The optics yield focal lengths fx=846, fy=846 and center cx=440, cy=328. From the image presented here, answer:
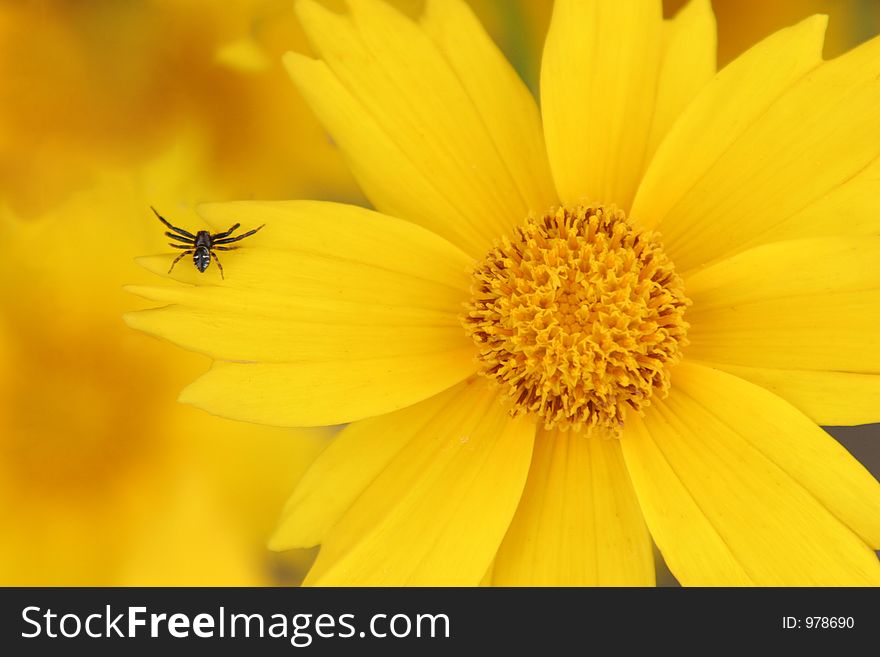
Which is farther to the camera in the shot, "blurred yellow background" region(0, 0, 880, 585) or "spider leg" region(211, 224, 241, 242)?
"blurred yellow background" region(0, 0, 880, 585)

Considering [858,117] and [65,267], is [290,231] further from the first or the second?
[858,117]

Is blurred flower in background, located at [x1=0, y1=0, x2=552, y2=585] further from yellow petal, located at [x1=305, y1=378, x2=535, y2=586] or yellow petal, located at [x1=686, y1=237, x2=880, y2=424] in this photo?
yellow petal, located at [x1=686, y1=237, x2=880, y2=424]

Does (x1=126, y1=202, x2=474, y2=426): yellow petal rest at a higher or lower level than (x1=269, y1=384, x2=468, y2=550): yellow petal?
higher

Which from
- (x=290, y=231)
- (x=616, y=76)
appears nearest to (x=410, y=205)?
(x=290, y=231)

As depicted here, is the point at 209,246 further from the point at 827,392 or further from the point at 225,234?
the point at 827,392

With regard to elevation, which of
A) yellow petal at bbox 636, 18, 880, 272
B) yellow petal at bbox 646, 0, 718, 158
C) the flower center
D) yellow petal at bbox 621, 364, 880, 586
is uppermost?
yellow petal at bbox 646, 0, 718, 158

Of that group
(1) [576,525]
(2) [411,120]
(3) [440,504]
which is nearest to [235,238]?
(2) [411,120]

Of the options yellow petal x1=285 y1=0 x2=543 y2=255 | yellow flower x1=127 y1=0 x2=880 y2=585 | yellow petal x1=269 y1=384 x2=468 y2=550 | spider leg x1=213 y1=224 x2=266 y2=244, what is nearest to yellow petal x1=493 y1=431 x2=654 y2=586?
yellow flower x1=127 y1=0 x2=880 y2=585

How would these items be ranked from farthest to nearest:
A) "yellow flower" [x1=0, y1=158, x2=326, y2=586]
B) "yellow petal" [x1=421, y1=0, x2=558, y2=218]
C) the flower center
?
"yellow flower" [x1=0, y1=158, x2=326, y2=586]
"yellow petal" [x1=421, y1=0, x2=558, y2=218]
the flower center
